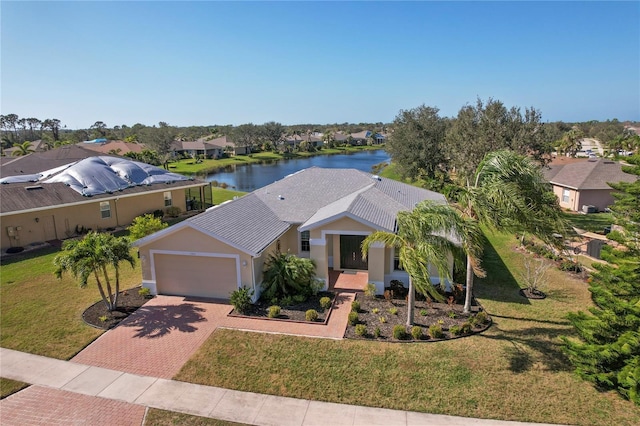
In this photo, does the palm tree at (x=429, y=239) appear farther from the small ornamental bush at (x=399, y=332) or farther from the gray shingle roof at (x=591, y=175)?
the gray shingle roof at (x=591, y=175)

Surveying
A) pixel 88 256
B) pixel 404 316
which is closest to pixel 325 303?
pixel 404 316

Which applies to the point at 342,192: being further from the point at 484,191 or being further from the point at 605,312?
the point at 605,312

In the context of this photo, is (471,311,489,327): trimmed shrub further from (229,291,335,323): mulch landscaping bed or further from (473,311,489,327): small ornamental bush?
(229,291,335,323): mulch landscaping bed

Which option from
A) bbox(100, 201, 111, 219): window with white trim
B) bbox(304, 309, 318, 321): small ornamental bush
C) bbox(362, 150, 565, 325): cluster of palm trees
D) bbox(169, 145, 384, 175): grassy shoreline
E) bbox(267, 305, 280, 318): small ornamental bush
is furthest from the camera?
bbox(169, 145, 384, 175): grassy shoreline

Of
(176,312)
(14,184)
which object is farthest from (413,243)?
(14,184)

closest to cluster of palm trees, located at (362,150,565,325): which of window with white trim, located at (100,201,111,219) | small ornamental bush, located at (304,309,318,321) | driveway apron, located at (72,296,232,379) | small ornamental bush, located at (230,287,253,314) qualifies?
small ornamental bush, located at (304,309,318,321)

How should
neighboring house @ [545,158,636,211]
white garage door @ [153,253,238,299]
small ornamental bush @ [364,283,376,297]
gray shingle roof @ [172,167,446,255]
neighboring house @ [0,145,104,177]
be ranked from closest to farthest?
white garage door @ [153,253,238,299], small ornamental bush @ [364,283,376,297], gray shingle roof @ [172,167,446,255], neighboring house @ [545,158,636,211], neighboring house @ [0,145,104,177]
